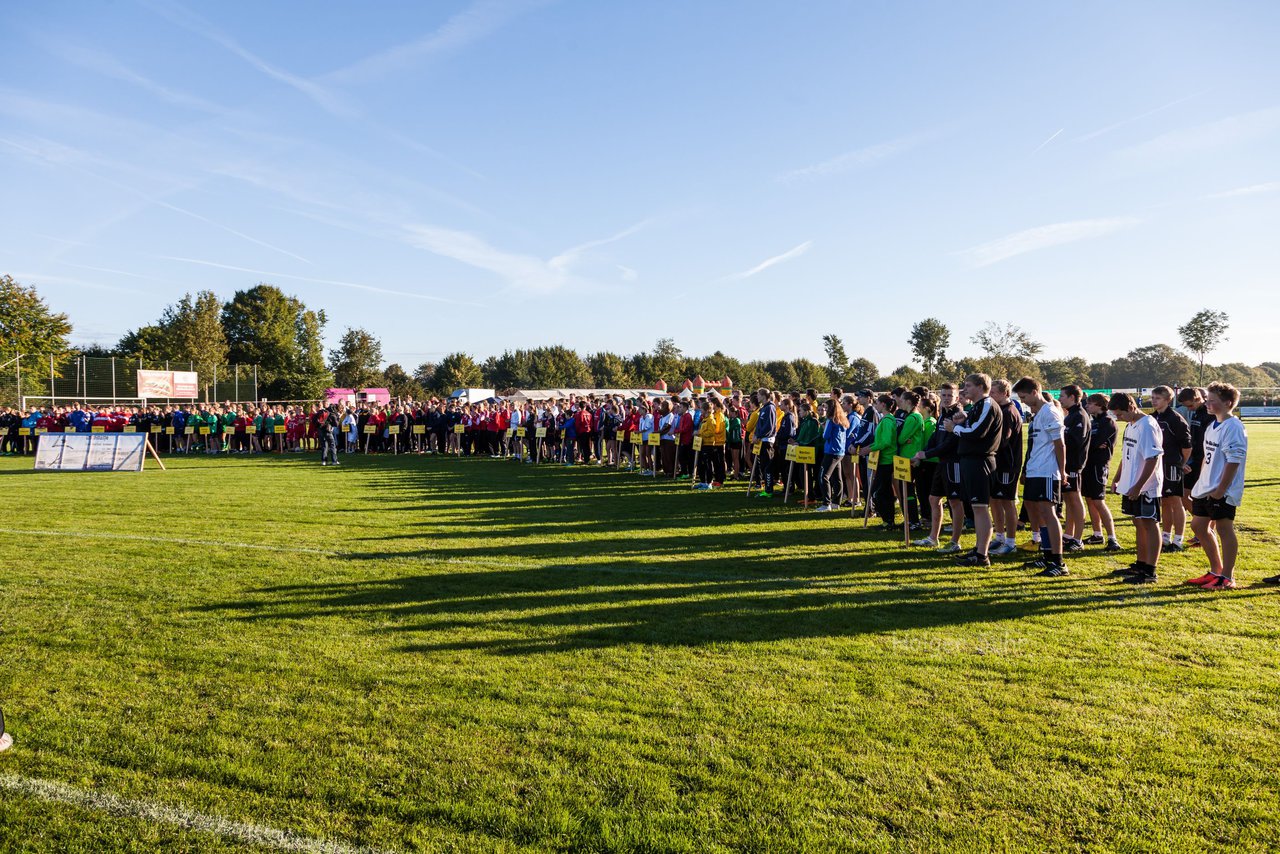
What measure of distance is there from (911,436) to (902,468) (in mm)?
549

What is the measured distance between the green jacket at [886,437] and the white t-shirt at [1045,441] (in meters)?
2.24

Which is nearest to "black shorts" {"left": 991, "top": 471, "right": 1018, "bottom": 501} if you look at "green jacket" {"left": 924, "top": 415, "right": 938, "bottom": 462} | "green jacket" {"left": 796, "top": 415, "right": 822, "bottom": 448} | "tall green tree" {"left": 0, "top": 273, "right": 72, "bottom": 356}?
"green jacket" {"left": 924, "top": 415, "right": 938, "bottom": 462}

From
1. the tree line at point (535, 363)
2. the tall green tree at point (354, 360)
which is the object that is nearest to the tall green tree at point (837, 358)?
the tree line at point (535, 363)

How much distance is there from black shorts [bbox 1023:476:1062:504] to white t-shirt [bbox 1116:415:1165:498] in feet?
2.27

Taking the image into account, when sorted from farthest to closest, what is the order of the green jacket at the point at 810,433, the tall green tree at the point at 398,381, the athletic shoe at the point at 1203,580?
the tall green tree at the point at 398,381
the green jacket at the point at 810,433
the athletic shoe at the point at 1203,580

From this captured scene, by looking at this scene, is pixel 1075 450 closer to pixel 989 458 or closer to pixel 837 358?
pixel 989 458

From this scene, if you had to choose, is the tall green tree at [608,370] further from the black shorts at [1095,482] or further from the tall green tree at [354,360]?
the black shorts at [1095,482]

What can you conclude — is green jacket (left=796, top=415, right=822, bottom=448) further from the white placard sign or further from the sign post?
the white placard sign

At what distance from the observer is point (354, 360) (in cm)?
7725

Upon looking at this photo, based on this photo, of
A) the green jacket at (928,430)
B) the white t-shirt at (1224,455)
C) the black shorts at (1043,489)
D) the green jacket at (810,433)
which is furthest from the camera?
the green jacket at (810,433)

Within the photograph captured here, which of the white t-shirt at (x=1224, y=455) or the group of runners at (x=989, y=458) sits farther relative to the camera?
the group of runners at (x=989, y=458)

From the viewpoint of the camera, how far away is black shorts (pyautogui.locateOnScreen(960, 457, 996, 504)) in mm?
8398

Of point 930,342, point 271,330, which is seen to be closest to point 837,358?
point 930,342

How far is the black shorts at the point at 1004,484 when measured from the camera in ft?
28.9
